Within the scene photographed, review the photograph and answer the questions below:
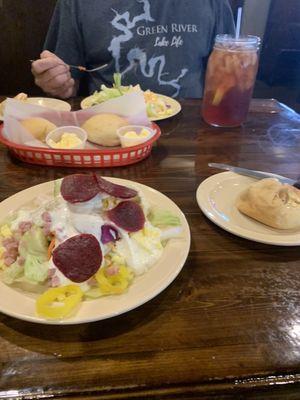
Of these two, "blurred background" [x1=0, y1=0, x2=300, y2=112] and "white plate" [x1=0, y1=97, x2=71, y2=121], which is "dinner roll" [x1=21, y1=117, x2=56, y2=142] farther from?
"blurred background" [x1=0, y1=0, x2=300, y2=112]

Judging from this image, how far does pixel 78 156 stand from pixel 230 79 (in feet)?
2.07

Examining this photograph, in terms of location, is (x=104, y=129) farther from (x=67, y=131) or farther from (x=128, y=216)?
(x=128, y=216)

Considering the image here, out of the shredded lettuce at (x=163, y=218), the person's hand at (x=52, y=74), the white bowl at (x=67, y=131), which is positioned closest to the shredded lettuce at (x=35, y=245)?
the shredded lettuce at (x=163, y=218)

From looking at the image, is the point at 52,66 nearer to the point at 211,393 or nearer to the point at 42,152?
the point at 42,152

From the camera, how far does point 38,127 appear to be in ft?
3.74

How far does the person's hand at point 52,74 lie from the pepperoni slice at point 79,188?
0.93 m

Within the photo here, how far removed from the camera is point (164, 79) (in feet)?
6.04

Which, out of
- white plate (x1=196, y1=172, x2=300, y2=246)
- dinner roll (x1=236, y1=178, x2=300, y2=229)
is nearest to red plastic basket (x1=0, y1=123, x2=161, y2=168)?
white plate (x1=196, y1=172, x2=300, y2=246)

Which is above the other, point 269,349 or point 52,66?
point 52,66

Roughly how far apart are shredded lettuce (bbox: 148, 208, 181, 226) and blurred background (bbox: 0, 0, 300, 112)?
1970 mm

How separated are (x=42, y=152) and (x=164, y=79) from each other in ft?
3.33

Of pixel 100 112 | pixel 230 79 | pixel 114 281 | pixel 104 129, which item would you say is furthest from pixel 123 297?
pixel 230 79

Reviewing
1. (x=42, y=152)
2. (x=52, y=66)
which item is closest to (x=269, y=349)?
(x=42, y=152)

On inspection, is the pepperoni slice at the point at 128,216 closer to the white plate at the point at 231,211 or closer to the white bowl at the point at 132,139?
the white plate at the point at 231,211
